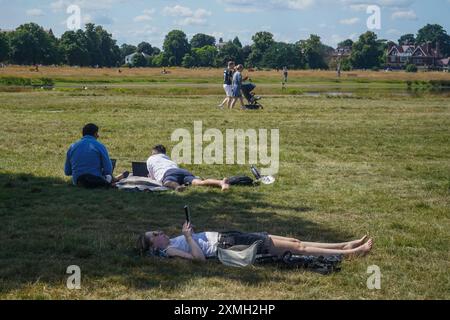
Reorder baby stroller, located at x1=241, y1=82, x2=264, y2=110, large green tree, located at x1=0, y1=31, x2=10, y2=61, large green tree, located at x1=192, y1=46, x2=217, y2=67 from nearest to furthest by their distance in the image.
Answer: baby stroller, located at x1=241, y1=82, x2=264, y2=110 < large green tree, located at x1=0, y1=31, x2=10, y2=61 < large green tree, located at x1=192, y1=46, x2=217, y2=67

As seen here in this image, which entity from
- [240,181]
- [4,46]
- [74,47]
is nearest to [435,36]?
[74,47]

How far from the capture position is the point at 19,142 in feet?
57.0

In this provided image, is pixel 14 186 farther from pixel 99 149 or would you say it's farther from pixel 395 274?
pixel 395 274

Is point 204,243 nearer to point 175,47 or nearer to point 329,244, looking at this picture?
point 329,244

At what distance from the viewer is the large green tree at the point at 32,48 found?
105 m

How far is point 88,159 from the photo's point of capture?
1144 centimetres

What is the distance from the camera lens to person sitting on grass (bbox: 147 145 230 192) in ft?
38.0

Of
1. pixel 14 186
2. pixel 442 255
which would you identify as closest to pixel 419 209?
pixel 442 255

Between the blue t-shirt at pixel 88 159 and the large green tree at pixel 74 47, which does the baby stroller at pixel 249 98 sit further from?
the large green tree at pixel 74 47

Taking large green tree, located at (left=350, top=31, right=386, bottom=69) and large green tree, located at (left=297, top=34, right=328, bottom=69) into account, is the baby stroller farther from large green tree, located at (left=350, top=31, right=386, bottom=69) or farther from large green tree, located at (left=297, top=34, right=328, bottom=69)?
large green tree, located at (left=297, top=34, right=328, bottom=69)

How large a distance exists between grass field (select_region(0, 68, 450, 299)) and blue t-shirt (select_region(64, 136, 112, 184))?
1.39 ft

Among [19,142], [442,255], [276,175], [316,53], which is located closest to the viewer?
[442,255]

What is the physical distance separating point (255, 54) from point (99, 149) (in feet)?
427

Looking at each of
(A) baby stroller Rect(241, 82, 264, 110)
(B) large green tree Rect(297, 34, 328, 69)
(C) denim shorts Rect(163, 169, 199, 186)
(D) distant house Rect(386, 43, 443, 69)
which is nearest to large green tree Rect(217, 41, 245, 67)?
(B) large green tree Rect(297, 34, 328, 69)
